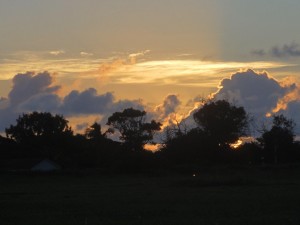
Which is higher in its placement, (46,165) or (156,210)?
(156,210)

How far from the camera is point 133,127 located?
13400 cm

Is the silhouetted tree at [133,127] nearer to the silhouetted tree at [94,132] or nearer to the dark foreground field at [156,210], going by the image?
the silhouetted tree at [94,132]

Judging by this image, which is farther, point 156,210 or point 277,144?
point 277,144

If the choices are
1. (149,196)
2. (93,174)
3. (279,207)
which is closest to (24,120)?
(93,174)

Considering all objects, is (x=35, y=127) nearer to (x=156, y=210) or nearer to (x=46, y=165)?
(x=46, y=165)

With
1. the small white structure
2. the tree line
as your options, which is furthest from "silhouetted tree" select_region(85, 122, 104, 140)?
the small white structure

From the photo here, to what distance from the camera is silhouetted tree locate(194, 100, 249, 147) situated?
115 meters

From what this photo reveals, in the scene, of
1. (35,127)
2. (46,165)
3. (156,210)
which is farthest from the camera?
(35,127)

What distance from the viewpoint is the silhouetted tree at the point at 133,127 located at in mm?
131250

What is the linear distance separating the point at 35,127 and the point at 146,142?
20802mm

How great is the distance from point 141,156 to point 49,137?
35064mm

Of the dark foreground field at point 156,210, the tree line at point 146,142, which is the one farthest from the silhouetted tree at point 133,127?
the dark foreground field at point 156,210

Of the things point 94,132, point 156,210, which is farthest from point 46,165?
point 156,210

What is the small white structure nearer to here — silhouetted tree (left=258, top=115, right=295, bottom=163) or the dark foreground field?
silhouetted tree (left=258, top=115, right=295, bottom=163)
